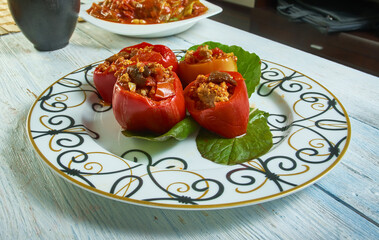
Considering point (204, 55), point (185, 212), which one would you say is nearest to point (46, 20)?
point (204, 55)

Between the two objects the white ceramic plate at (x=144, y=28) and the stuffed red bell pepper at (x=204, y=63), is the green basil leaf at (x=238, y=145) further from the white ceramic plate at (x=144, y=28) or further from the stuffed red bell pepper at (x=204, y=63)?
the white ceramic plate at (x=144, y=28)

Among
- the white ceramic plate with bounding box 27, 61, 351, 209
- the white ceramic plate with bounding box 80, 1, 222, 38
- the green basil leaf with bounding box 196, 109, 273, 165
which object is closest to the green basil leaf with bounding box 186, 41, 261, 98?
the white ceramic plate with bounding box 27, 61, 351, 209

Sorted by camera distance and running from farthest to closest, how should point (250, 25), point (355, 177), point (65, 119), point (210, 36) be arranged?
point (250, 25) → point (210, 36) → point (65, 119) → point (355, 177)

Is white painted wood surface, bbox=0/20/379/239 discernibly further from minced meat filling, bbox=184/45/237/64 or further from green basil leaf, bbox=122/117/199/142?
minced meat filling, bbox=184/45/237/64

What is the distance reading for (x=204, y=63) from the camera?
851 mm

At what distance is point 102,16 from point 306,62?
2.60 feet

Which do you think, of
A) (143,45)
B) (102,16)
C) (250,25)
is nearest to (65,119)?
(143,45)

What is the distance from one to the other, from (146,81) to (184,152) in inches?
6.5

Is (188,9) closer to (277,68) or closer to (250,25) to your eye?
(277,68)

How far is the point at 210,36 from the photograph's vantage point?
1404mm

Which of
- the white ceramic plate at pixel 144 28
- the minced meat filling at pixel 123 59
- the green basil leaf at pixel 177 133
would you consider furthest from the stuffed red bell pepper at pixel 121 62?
the white ceramic plate at pixel 144 28

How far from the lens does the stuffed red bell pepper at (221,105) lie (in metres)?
0.72

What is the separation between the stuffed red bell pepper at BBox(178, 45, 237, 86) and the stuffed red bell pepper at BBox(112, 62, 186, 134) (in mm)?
114

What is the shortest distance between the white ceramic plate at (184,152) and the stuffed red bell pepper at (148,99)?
44mm
